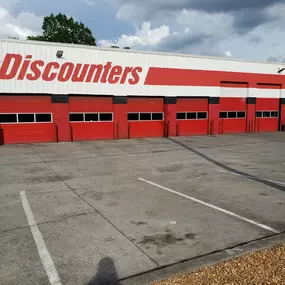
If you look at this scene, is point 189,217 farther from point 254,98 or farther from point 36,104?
point 254,98

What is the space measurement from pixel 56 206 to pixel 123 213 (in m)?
1.81

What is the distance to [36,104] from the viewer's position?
59.6 ft

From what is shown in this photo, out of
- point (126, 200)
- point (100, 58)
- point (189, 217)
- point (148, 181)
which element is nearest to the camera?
point (189, 217)

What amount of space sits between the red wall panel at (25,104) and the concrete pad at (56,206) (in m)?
11.2

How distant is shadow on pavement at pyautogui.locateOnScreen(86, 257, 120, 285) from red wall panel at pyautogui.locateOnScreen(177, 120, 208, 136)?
18885 mm

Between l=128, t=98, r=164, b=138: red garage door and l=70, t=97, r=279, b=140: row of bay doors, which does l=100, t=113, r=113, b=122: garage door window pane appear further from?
l=128, t=98, r=164, b=138: red garage door

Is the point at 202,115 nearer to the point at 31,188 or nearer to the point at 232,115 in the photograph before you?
the point at 232,115

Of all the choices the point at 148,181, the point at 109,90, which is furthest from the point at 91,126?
the point at 148,181

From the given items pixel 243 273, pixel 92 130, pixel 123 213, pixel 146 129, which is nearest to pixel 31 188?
pixel 123 213

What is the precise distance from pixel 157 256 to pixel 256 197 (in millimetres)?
4246

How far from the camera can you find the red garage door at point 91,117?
760 inches

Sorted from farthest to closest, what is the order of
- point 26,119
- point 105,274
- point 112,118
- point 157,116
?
1. point 157,116
2. point 112,118
3. point 26,119
4. point 105,274

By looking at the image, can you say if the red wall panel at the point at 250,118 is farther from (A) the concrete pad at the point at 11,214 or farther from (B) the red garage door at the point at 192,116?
(A) the concrete pad at the point at 11,214

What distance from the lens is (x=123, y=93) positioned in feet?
67.5
